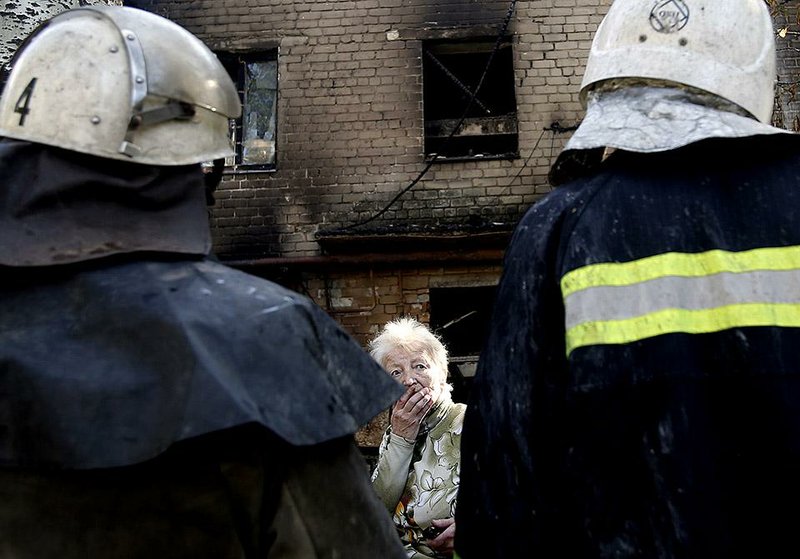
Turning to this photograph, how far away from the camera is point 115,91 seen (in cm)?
141

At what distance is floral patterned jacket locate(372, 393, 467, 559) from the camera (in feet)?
10.4

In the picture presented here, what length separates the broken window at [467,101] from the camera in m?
8.80

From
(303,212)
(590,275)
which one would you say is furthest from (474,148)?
(590,275)

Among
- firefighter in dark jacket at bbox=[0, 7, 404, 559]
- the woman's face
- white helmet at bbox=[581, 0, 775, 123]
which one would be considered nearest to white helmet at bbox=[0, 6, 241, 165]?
firefighter in dark jacket at bbox=[0, 7, 404, 559]

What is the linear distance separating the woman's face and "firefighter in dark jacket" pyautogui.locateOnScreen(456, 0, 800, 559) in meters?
1.91

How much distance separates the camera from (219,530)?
118 cm

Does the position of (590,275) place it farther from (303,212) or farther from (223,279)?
(303,212)

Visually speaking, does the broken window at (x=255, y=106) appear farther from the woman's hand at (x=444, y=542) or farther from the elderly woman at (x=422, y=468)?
the woman's hand at (x=444, y=542)

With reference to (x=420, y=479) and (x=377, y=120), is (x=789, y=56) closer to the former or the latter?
(x=377, y=120)

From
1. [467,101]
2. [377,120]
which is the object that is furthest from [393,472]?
[467,101]

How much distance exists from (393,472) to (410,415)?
26cm

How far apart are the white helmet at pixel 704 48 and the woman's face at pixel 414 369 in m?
2.16

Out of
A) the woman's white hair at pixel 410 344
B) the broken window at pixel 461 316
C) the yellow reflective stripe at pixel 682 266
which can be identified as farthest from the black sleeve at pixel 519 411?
the broken window at pixel 461 316

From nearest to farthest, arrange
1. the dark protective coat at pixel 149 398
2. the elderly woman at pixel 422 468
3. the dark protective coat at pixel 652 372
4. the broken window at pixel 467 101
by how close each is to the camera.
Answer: the dark protective coat at pixel 149 398, the dark protective coat at pixel 652 372, the elderly woman at pixel 422 468, the broken window at pixel 467 101
